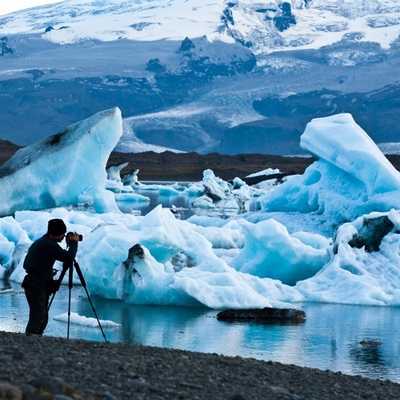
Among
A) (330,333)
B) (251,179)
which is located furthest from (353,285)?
(251,179)

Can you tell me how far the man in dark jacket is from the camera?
6672 mm

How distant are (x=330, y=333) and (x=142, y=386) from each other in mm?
5204

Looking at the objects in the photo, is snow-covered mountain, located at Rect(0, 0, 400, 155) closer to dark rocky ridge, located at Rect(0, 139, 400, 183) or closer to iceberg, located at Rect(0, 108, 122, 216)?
dark rocky ridge, located at Rect(0, 139, 400, 183)

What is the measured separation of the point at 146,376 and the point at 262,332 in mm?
4583

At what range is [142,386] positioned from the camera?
16.2 ft

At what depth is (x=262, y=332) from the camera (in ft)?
32.0

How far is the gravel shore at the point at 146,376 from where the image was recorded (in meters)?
4.68

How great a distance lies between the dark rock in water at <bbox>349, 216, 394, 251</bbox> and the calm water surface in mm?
1468

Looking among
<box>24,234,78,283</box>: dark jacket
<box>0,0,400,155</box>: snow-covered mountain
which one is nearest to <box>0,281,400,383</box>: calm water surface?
<box>24,234,78,283</box>: dark jacket

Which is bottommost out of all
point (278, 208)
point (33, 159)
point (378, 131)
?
point (378, 131)

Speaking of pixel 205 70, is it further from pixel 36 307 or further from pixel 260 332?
pixel 36 307

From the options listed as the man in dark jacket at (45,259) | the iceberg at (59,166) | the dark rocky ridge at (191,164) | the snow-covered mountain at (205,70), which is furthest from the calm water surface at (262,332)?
the snow-covered mountain at (205,70)

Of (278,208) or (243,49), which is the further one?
(243,49)

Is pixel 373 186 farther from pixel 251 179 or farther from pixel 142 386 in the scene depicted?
pixel 251 179
